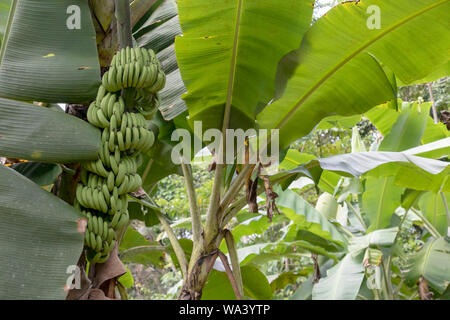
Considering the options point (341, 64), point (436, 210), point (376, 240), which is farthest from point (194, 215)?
point (436, 210)

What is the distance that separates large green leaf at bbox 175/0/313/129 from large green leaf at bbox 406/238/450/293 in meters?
1.60

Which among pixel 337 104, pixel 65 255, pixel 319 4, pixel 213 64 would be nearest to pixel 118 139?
pixel 65 255

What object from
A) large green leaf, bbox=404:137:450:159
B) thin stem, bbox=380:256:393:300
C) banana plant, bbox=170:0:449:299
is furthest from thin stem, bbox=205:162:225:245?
thin stem, bbox=380:256:393:300

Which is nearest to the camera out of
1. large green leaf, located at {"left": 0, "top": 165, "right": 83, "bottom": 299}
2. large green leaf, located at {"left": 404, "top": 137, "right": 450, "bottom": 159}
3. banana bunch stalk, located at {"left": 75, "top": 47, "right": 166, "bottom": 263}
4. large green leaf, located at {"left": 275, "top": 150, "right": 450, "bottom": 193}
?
large green leaf, located at {"left": 0, "top": 165, "right": 83, "bottom": 299}

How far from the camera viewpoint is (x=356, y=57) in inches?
63.1

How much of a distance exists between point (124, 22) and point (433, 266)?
7.53 feet

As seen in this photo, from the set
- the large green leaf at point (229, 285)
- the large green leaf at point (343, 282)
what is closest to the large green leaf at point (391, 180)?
the large green leaf at point (343, 282)

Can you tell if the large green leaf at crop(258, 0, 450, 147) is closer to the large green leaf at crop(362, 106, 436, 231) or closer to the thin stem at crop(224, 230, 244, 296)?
the thin stem at crop(224, 230, 244, 296)

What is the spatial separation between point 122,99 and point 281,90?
65 cm

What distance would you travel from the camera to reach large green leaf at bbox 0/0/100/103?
1.11 metres

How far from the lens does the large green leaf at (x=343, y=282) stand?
231cm

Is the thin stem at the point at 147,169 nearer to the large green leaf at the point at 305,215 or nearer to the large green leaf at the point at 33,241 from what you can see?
the large green leaf at the point at 305,215

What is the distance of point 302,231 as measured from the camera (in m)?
3.08

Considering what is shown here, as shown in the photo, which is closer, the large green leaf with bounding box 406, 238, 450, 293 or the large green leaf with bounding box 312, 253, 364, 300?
the large green leaf with bounding box 312, 253, 364, 300
